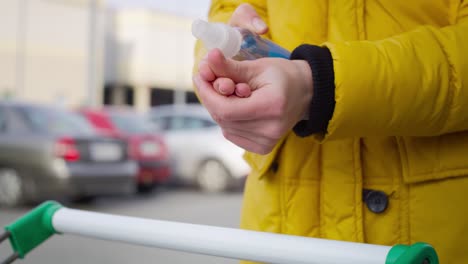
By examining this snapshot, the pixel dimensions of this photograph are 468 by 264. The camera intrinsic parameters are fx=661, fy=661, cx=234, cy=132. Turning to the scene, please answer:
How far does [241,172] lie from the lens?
10.3 metres

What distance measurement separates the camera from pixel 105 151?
8.25 meters

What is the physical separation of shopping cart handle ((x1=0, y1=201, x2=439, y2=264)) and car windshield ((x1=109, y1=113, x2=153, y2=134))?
8461 mm

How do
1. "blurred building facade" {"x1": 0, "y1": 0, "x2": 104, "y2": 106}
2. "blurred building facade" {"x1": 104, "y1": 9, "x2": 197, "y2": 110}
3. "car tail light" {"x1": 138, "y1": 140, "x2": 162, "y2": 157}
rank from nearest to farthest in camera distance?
"car tail light" {"x1": 138, "y1": 140, "x2": 162, "y2": 157} < "blurred building facade" {"x1": 0, "y1": 0, "x2": 104, "y2": 106} < "blurred building facade" {"x1": 104, "y1": 9, "x2": 197, "y2": 110}

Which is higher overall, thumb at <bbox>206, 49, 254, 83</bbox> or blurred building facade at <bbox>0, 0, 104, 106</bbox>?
thumb at <bbox>206, 49, 254, 83</bbox>

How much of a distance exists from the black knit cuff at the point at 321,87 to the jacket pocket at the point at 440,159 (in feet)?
0.74

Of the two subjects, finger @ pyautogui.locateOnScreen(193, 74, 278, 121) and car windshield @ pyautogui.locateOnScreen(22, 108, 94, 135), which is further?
car windshield @ pyautogui.locateOnScreen(22, 108, 94, 135)

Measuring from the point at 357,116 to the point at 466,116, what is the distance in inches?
Answer: 7.4

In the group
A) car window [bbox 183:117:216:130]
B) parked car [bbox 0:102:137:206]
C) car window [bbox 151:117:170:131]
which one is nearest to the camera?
parked car [bbox 0:102:137:206]

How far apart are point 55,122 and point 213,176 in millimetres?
3197

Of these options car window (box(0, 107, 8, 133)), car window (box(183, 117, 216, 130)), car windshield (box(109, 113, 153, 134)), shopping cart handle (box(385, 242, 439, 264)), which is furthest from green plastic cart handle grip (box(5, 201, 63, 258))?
car window (box(183, 117, 216, 130))

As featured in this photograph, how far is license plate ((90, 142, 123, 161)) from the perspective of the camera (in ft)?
26.6

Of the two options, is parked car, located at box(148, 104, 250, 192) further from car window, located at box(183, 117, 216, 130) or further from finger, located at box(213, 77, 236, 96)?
finger, located at box(213, 77, 236, 96)

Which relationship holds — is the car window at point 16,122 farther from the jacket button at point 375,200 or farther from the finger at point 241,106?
the finger at point 241,106

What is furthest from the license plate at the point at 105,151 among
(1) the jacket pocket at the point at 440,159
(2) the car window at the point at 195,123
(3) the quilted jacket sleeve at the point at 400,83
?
(3) the quilted jacket sleeve at the point at 400,83
